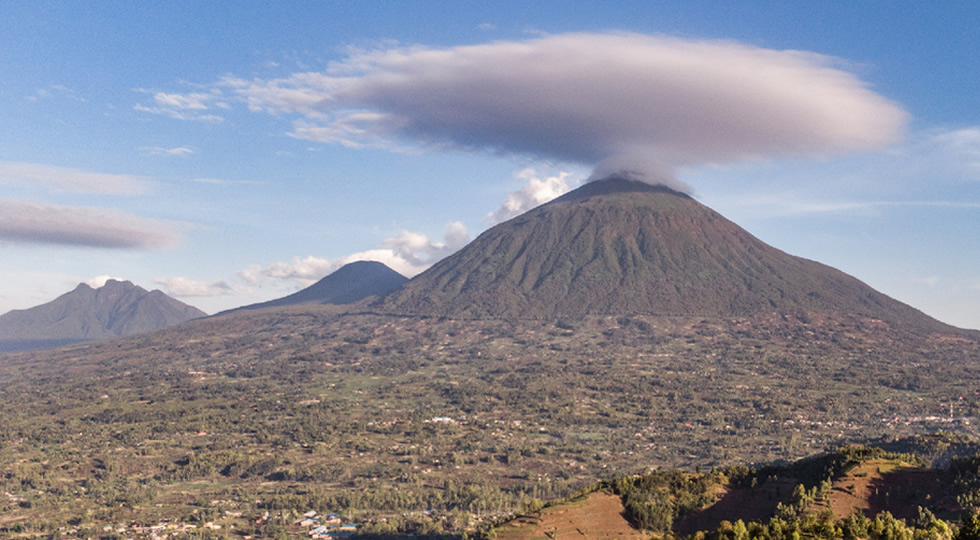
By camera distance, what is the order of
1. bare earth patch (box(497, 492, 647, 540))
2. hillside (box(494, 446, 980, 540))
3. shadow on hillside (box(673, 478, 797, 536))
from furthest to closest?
shadow on hillside (box(673, 478, 797, 536))
bare earth patch (box(497, 492, 647, 540))
hillside (box(494, 446, 980, 540))

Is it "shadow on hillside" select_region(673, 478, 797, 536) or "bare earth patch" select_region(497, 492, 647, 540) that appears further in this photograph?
"shadow on hillside" select_region(673, 478, 797, 536)

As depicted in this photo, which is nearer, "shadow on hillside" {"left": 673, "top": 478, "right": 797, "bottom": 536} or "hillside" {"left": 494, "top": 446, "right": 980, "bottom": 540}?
"hillside" {"left": 494, "top": 446, "right": 980, "bottom": 540}

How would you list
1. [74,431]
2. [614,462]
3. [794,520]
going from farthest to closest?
[74,431]
[614,462]
[794,520]

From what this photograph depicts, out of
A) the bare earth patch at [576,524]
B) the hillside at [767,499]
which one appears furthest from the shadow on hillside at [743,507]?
the bare earth patch at [576,524]

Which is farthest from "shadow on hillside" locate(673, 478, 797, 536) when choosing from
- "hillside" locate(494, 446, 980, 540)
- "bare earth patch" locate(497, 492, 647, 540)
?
→ "bare earth patch" locate(497, 492, 647, 540)

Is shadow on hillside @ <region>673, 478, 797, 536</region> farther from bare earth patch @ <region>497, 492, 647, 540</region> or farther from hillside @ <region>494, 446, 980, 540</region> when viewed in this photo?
bare earth patch @ <region>497, 492, 647, 540</region>

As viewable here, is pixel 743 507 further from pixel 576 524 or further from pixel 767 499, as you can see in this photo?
pixel 576 524

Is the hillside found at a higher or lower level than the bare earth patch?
higher

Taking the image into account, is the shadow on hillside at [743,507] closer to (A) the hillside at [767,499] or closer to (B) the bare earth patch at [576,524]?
(A) the hillside at [767,499]

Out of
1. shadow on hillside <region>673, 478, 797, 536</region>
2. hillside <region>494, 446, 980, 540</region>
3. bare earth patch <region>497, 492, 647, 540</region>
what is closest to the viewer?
hillside <region>494, 446, 980, 540</region>

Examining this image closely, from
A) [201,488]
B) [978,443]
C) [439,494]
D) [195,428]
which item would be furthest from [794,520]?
[195,428]

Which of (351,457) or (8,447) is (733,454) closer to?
(351,457)
